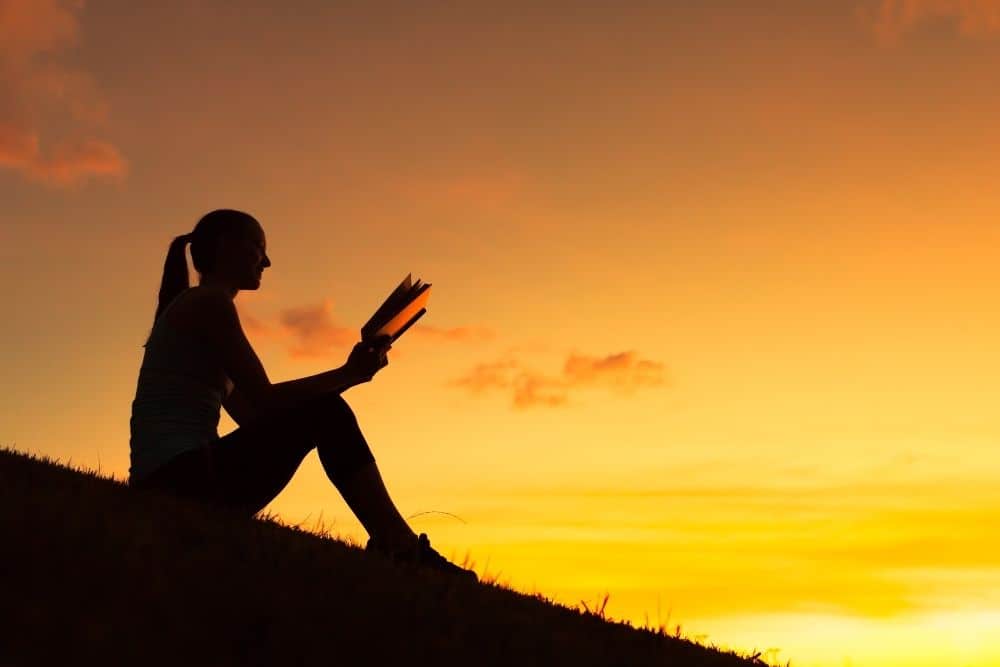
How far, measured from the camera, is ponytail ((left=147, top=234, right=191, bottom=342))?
8.67m

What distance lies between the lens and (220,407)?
8.61 m

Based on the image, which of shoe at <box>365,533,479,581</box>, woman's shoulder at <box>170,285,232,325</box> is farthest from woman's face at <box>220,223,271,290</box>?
shoe at <box>365,533,479,581</box>

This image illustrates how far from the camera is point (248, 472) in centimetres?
823

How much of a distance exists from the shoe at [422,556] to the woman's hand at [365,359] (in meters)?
1.35

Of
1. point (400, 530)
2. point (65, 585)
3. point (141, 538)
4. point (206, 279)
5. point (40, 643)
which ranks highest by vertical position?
point (206, 279)

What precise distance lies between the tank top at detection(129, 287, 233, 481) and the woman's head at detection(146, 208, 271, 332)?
0.30 metres

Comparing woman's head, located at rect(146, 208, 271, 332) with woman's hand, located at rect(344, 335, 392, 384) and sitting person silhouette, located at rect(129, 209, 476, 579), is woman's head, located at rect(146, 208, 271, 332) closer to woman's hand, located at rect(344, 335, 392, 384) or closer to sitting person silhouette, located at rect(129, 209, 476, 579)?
sitting person silhouette, located at rect(129, 209, 476, 579)

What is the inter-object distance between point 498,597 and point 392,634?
2.15 metres

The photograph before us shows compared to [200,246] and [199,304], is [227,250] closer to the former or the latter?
[200,246]

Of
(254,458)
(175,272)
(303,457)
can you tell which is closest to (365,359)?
(303,457)

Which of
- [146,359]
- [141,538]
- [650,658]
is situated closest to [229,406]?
[146,359]

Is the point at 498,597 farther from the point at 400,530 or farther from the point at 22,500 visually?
the point at 22,500

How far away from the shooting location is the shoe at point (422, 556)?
845 centimetres

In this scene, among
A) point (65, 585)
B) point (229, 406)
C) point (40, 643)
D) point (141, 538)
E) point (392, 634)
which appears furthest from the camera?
point (229, 406)
